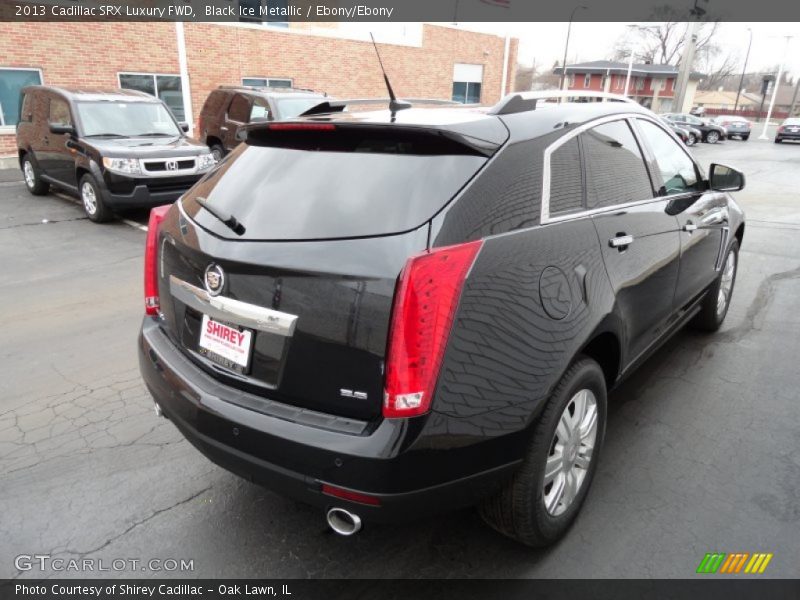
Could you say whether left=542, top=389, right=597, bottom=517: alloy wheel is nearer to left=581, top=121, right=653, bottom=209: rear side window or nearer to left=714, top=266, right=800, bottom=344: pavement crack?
left=581, top=121, right=653, bottom=209: rear side window

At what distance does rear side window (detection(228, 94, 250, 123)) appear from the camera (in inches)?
454

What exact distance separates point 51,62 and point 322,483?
16.4 m

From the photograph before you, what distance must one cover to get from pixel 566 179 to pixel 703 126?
119 feet

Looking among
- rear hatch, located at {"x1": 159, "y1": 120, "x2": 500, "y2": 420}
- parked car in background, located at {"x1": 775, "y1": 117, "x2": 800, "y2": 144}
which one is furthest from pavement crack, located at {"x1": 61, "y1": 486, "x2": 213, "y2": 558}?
parked car in background, located at {"x1": 775, "y1": 117, "x2": 800, "y2": 144}

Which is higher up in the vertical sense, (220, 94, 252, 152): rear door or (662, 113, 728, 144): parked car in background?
(220, 94, 252, 152): rear door

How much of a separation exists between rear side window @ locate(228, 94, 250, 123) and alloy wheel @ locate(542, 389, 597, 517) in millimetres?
10467

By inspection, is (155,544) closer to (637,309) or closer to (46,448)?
(46,448)

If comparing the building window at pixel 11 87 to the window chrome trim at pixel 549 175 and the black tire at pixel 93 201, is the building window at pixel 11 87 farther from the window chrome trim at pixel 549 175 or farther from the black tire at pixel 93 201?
the window chrome trim at pixel 549 175

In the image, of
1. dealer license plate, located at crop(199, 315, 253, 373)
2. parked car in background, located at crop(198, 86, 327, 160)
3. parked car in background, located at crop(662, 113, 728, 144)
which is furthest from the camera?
parked car in background, located at crop(662, 113, 728, 144)

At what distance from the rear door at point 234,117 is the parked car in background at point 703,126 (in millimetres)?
27505

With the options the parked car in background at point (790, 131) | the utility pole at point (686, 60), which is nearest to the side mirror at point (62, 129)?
the utility pole at point (686, 60)

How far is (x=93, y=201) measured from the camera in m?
8.59

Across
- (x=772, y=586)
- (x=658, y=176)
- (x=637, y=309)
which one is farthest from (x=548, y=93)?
(x=772, y=586)

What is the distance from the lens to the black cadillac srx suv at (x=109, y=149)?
8.24 m
